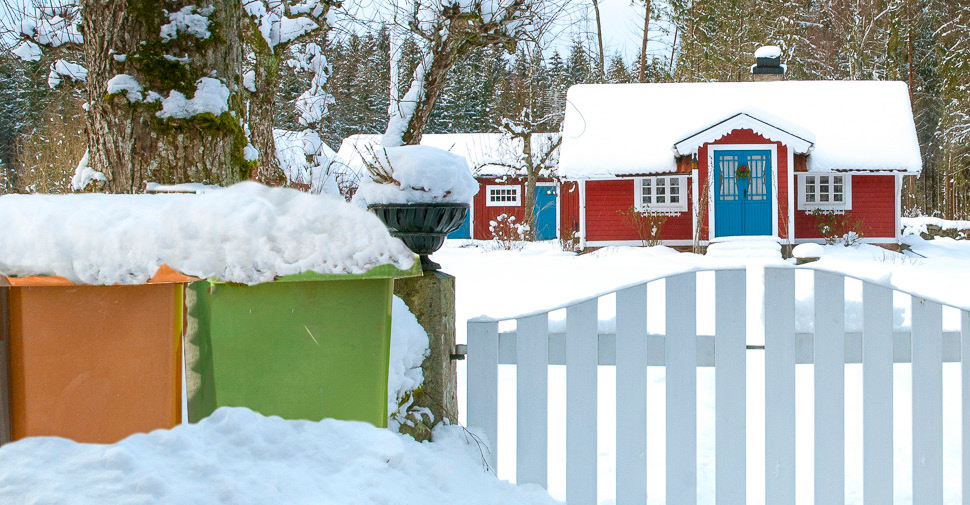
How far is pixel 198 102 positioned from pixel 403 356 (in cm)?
159

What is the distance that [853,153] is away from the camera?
1533cm

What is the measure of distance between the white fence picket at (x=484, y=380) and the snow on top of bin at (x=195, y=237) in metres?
0.66

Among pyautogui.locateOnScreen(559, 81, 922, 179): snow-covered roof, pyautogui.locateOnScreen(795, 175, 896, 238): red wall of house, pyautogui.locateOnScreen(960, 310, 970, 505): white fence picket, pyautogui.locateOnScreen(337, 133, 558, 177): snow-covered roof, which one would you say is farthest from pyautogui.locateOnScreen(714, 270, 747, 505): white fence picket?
pyautogui.locateOnScreen(337, 133, 558, 177): snow-covered roof

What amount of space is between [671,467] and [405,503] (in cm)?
122

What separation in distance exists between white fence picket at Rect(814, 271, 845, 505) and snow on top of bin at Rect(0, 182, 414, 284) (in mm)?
1569

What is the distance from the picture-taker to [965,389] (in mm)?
2600

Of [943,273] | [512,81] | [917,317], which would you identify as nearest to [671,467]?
[917,317]

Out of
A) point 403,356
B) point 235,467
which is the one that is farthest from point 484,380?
point 235,467

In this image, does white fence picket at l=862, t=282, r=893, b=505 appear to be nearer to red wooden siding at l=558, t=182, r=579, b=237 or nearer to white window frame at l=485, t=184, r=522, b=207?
red wooden siding at l=558, t=182, r=579, b=237

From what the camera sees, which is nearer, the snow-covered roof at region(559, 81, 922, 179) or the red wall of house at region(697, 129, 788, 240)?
the red wall of house at region(697, 129, 788, 240)

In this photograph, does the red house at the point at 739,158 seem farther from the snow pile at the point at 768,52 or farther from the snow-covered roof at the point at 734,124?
the snow pile at the point at 768,52

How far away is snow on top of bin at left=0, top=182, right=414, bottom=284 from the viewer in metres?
1.78

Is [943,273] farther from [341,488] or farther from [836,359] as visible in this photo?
[341,488]

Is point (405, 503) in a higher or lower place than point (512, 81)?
lower
